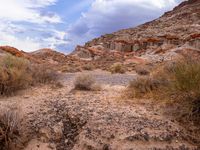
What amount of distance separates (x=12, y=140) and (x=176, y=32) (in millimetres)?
40983

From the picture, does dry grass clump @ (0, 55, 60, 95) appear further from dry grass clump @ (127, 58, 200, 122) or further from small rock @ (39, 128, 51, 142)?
dry grass clump @ (127, 58, 200, 122)

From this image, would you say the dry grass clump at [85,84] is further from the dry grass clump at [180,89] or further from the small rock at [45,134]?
the small rock at [45,134]

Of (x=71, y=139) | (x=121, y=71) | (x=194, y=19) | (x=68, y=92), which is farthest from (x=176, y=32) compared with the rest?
(x=71, y=139)

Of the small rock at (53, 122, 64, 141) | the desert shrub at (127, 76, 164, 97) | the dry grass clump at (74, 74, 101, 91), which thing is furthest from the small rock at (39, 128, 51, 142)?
the dry grass clump at (74, 74, 101, 91)

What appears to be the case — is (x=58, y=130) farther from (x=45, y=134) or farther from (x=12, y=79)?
(x=12, y=79)

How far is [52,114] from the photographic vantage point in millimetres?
9539

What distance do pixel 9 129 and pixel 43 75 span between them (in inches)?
200

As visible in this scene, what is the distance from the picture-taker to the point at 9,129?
8.56 meters

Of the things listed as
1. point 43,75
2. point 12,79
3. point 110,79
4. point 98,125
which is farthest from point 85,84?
point 110,79

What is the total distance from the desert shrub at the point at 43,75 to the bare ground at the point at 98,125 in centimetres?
253

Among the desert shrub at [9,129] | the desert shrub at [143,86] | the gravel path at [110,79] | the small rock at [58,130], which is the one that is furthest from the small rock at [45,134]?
the gravel path at [110,79]

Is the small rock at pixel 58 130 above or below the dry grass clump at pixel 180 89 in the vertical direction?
below

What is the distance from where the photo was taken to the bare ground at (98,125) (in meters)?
8.17

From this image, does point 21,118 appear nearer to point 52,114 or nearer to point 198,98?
point 52,114
